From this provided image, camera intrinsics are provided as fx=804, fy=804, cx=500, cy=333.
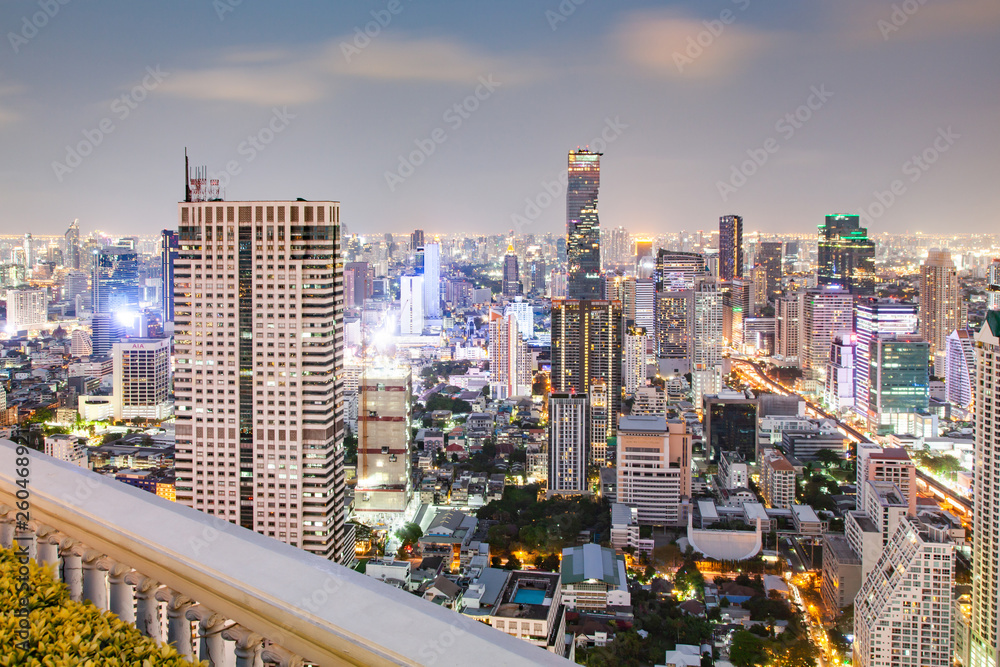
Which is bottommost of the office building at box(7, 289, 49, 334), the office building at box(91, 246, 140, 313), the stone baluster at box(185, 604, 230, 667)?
the stone baluster at box(185, 604, 230, 667)

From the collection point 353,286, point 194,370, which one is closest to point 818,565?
point 194,370

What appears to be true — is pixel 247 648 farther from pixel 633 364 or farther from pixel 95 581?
pixel 633 364

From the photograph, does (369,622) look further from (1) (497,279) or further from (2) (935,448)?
(1) (497,279)

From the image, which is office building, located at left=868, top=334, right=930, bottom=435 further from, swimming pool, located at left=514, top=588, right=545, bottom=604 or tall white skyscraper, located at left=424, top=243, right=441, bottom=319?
tall white skyscraper, located at left=424, top=243, right=441, bottom=319

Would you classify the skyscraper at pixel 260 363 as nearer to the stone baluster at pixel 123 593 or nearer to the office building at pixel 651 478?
the office building at pixel 651 478

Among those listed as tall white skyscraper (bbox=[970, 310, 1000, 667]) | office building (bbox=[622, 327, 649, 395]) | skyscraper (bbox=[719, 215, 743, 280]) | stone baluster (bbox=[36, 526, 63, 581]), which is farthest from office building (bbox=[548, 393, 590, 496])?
skyscraper (bbox=[719, 215, 743, 280])

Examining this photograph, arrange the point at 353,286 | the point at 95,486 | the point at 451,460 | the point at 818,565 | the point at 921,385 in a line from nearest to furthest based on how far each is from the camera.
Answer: the point at 95,486 < the point at 818,565 < the point at 451,460 < the point at 921,385 < the point at 353,286

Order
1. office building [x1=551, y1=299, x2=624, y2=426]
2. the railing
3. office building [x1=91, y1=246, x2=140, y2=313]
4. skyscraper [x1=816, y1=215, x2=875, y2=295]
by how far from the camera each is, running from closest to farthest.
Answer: the railing, office building [x1=551, y1=299, x2=624, y2=426], office building [x1=91, y1=246, x2=140, y2=313], skyscraper [x1=816, y1=215, x2=875, y2=295]

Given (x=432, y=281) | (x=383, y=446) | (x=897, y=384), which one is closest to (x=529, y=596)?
(x=383, y=446)
